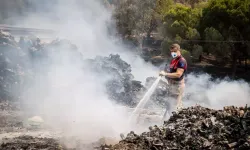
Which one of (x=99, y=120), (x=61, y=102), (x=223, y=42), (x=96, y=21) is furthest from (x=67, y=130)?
(x=96, y=21)

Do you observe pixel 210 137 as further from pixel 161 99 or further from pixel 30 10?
pixel 30 10

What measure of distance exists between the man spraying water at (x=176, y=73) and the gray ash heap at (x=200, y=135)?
3.79ft

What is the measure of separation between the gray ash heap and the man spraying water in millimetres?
1156

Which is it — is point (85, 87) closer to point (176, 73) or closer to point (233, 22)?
point (176, 73)

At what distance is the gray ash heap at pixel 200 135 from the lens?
548cm

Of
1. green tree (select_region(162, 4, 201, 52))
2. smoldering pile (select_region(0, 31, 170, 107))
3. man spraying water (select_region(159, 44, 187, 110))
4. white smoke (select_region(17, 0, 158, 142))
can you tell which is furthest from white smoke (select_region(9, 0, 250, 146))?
green tree (select_region(162, 4, 201, 52))

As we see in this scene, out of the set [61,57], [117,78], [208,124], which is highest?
[61,57]

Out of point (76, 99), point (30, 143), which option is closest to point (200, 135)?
point (30, 143)

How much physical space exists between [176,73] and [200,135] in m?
1.77

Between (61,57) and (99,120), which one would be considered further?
(61,57)

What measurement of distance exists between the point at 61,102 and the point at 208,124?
5480mm

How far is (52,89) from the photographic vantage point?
11.3 m

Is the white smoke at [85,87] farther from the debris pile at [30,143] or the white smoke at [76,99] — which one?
the debris pile at [30,143]

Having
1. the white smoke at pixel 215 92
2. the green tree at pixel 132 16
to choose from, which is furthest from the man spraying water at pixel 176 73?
the green tree at pixel 132 16
